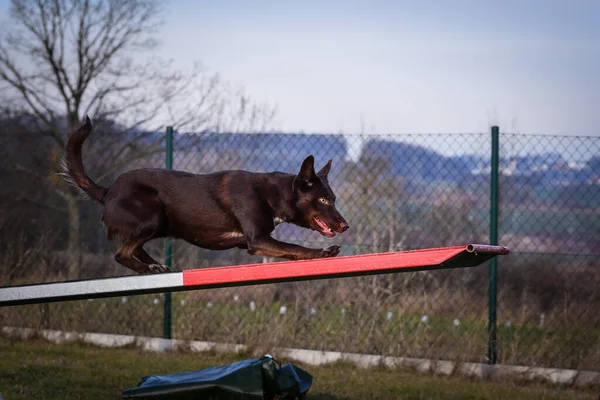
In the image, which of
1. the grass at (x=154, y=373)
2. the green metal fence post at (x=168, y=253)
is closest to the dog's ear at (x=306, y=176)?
the grass at (x=154, y=373)

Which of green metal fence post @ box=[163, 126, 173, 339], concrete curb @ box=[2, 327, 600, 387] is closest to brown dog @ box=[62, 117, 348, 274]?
concrete curb @ box=[2, 327, 600, 387]

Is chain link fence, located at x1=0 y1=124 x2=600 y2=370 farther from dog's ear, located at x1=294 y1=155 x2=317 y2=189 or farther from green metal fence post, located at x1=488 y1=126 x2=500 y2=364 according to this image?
dog's ear, located at x1=294 y1=155 x2=317 y2=189

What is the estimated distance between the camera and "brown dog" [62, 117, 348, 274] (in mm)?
2885

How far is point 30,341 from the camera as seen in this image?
7.09 meters

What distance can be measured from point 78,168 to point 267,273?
917 mm

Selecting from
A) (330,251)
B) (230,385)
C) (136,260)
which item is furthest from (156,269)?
(230,385)

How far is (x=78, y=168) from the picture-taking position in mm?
3256

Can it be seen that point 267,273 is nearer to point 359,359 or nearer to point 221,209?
point 221,209

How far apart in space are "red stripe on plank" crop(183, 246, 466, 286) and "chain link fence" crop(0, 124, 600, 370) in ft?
10.2

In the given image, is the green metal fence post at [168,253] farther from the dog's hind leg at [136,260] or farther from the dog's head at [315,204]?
the dog's head at [315,204]

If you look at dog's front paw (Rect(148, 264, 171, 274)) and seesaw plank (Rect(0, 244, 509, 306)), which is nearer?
seesaw plank (Rect(0, 244, 509, 306))

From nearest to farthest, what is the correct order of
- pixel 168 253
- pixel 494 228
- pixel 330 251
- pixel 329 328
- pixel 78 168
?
pixel 330 251
pixel 78 168
pixel 494 228
pixel 329 328
pixel 168 253

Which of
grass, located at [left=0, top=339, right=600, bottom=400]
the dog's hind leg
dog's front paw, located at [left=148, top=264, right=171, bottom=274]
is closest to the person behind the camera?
the dog's hind leg

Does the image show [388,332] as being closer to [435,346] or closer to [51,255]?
[435,346]
